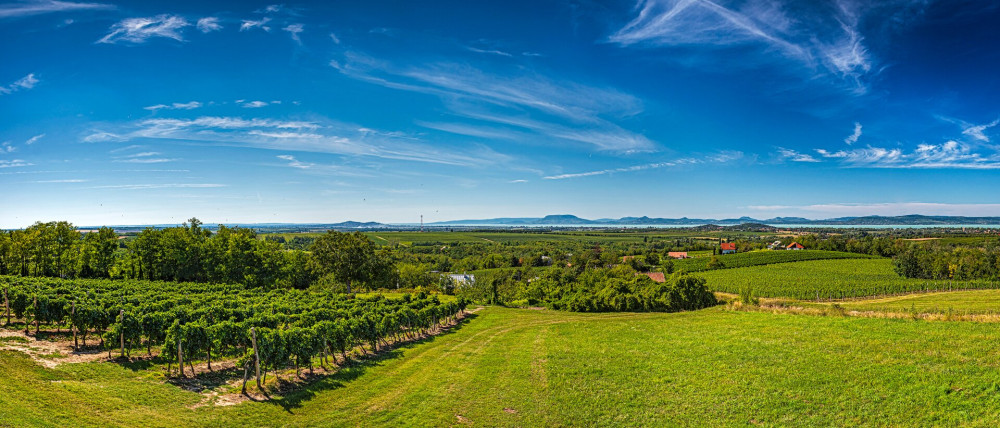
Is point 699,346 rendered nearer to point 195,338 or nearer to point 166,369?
point 195,338

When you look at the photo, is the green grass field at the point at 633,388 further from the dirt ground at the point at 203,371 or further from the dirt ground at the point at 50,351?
the dirt ground at the point at 50,351

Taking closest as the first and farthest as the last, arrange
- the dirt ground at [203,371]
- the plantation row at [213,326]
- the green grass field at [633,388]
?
the green grass field at [633,388] < the dirt ground at [203,371] < the plantation row at [213,326]

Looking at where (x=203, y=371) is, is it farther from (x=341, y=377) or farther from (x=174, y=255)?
(x=174, y=255)

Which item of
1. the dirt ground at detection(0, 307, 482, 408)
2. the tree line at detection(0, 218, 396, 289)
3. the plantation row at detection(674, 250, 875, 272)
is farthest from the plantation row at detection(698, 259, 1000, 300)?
the dirt ground at detection(0, 307, 482, 408)

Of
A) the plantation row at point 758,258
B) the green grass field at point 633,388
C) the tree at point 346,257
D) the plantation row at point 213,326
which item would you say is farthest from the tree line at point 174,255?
the plantation row at point 758,258

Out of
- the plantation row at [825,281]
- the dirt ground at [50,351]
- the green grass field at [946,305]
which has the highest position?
the dirt ground at [50,351]

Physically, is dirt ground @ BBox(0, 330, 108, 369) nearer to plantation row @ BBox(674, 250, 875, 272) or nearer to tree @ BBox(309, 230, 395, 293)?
tree @ BBox(309, 230, 395, 293)

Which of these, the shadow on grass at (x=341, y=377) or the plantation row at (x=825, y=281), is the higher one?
the shadow on grass at (x=341, y=377)
